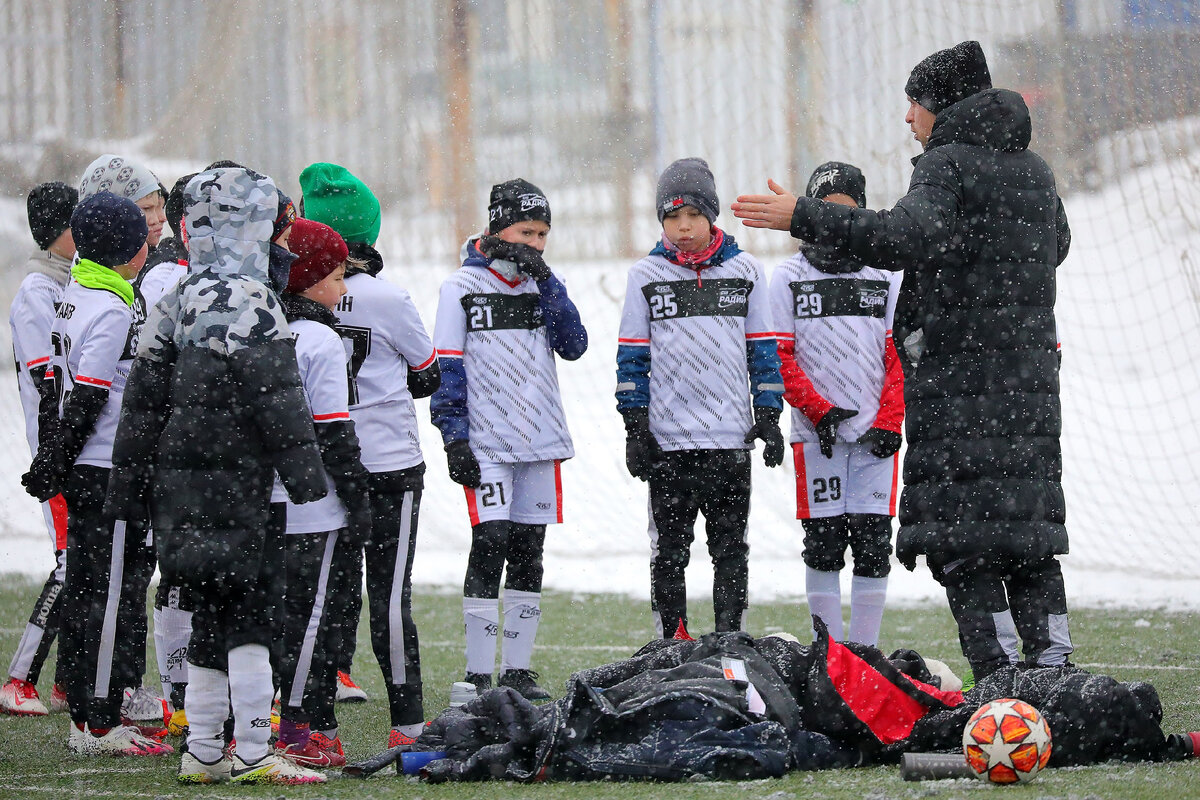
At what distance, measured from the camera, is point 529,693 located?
16.6ft

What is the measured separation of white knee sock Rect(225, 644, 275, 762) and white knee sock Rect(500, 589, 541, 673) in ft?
4.69

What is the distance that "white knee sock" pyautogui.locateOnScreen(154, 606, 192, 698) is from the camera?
4.90m

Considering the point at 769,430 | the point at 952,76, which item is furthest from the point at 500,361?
the point at 952,76

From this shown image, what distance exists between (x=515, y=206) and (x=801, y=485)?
149 centimetres

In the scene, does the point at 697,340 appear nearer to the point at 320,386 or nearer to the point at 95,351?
the point at 320,386

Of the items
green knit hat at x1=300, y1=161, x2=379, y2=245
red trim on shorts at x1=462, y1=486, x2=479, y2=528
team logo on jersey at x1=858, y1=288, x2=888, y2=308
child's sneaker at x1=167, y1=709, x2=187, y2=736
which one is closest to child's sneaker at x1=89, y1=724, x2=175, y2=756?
child's sneaker at x1=167, y1=709, x2=187, y2=736

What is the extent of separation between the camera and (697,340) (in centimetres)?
541

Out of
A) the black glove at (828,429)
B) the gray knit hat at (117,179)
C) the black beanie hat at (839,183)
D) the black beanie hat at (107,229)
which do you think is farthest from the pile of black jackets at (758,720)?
the gray knit hat at (117,179)

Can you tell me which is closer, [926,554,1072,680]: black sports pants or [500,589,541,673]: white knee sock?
[926,554,1072,680]: black sports pants

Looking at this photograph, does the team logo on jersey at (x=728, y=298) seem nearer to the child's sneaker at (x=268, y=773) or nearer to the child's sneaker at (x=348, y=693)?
the child's sneaker at (x=348, y=693)

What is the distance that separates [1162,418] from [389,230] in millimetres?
5808

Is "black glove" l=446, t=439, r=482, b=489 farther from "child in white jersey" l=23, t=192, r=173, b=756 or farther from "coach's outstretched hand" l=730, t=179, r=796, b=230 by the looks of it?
"coach's outstretched hand" l=730, t=179, r=796, b=230

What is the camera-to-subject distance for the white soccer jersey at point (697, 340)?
5359 millimetres

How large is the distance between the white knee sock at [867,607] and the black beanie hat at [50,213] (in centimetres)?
330
